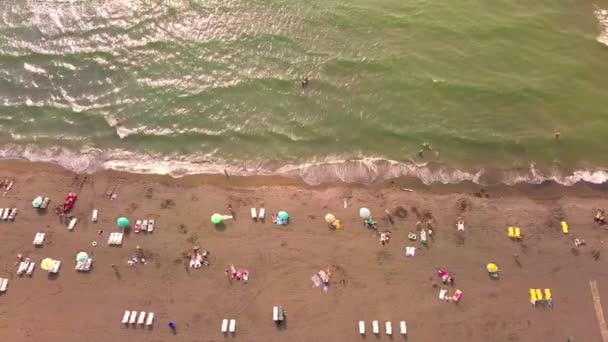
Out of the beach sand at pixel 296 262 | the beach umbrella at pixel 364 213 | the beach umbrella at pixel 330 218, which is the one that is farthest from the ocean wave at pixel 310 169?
the beach umbrella at pixel 330 218

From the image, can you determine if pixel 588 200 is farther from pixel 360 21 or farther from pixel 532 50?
pixel 360 21

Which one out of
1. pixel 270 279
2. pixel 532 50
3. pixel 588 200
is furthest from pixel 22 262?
pixel 532 50

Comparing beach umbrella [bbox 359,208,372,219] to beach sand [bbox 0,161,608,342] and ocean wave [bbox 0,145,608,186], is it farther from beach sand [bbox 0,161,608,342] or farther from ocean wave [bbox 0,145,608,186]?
ocean wave [bbox 0,145,608,186]

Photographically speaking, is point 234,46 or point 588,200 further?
point 234,46

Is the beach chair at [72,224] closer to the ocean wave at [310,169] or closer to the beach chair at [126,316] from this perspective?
the ocean wave at [310,169]

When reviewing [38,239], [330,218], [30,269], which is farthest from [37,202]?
[330,218]

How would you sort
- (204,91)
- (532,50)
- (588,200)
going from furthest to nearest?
1. (532,50)
2. (204,91)
3. (588,200)

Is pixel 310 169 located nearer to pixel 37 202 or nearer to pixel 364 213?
pixel 364 213

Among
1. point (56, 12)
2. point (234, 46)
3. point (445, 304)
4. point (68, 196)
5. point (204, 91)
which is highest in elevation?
point (56, 12)
